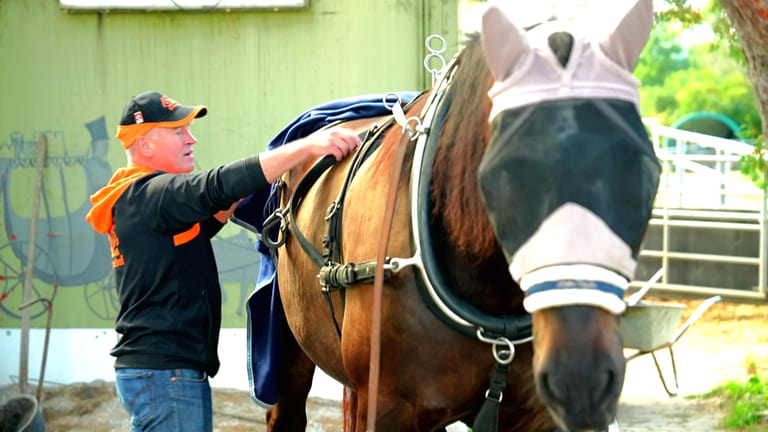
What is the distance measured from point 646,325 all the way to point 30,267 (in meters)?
4.33

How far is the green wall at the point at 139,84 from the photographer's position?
20.2 feet

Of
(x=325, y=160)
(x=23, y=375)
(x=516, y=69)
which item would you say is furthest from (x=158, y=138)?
(x=23, y=375)

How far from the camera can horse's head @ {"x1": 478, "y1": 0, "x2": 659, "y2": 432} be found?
1.93 m

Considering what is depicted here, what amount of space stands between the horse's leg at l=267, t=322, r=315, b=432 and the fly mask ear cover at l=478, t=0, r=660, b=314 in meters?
1.97

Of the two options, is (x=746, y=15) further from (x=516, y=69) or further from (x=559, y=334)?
(x=559, y=334)

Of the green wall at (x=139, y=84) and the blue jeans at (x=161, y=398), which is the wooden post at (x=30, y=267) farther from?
the blue jeans at (x=161, y=398)

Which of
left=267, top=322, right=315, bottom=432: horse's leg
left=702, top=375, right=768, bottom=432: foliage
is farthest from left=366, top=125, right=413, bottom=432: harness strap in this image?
left=702, top=375, right=768, bottom=432: foliage

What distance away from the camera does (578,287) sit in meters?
1.93

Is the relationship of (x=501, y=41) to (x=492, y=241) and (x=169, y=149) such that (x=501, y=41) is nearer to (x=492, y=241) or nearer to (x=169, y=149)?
(x=492, y=241)

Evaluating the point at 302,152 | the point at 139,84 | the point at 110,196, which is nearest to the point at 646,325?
the point at 302,152

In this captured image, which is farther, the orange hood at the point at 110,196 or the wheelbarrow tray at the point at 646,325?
the orange hood at the point at 110,196

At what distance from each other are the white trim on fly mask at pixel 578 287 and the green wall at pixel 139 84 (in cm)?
424

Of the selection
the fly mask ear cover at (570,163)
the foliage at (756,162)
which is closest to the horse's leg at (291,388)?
the fly mask ear cover at (570,163)

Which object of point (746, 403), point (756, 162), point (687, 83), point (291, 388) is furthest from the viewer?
point (687, 83)
